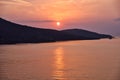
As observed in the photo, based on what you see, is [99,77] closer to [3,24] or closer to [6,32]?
[6,32]

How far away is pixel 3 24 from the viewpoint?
148125 mm

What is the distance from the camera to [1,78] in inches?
998

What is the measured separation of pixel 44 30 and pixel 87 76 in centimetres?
13007

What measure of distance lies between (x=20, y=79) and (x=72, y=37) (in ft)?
484

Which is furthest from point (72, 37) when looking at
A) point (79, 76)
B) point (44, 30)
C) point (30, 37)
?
point (79, 76)

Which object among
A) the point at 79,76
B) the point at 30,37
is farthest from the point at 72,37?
the point at 79,76

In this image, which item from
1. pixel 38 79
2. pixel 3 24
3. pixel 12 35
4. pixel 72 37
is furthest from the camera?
pixel 72 37

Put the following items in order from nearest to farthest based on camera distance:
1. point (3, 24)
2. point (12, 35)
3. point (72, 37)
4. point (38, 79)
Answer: point (38, 79), point (12, 35), point (3, 24), point (72, 37)

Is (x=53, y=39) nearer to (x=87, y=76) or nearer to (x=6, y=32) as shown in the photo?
(x=6, y=32)

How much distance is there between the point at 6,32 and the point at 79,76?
11466 centimetres

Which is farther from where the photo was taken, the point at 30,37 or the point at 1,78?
the point at 30,37

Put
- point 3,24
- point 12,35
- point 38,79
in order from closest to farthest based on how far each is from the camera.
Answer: point 38,79
point 12,35
point 3,24

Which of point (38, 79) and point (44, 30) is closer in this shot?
point (38, 79)

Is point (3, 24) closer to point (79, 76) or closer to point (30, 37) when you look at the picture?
point (30, 37)
